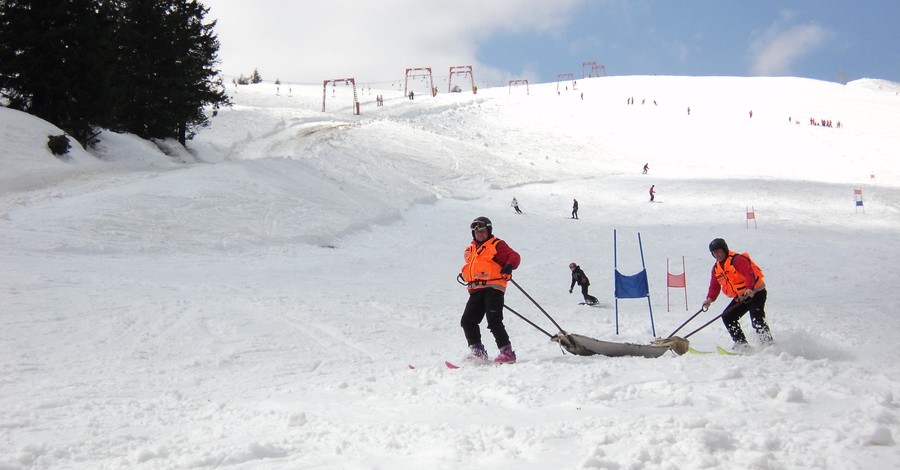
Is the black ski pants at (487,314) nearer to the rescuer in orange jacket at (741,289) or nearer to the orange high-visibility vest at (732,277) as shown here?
the rescuer in orange jacket at (741,289)

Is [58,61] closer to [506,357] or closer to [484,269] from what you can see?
[484,269]

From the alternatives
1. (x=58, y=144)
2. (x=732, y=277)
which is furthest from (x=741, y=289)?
(x=58, y=144)

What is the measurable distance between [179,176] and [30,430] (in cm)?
1805

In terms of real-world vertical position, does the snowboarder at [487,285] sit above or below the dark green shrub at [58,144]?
below

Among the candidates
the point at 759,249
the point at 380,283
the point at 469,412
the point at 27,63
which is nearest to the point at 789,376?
the point at 469,412

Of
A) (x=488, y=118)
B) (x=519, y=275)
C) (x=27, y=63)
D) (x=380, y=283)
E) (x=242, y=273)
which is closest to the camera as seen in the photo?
(x=242, y=273)

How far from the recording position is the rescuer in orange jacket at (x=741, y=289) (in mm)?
7820

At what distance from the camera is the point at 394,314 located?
39.0 ft

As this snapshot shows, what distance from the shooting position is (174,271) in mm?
13383

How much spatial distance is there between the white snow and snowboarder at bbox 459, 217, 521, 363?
0.64m

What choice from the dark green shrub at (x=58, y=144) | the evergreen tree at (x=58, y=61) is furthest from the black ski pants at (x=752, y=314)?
the evergreen tree at (x=58, y=61)

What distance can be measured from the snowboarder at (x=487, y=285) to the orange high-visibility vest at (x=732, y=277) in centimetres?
303

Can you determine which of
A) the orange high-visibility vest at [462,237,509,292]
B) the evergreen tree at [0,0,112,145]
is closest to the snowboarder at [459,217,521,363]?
the orange high-visibility vest at [462,237,509,292]

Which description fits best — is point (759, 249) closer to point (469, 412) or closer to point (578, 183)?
point (578, 183)
